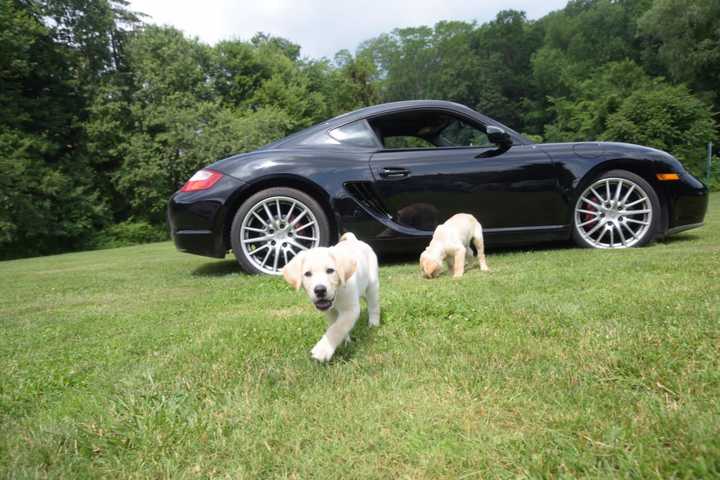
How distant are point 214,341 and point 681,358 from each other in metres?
2.06

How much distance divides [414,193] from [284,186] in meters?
1.35

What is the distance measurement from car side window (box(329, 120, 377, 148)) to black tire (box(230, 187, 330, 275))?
78 cm

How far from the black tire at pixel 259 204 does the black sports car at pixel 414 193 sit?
0.03 ft

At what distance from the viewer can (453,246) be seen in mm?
3971

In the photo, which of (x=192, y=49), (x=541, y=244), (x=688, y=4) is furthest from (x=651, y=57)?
(x=541, y=244)

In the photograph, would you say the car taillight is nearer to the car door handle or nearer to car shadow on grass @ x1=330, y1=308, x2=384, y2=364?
the car door handle

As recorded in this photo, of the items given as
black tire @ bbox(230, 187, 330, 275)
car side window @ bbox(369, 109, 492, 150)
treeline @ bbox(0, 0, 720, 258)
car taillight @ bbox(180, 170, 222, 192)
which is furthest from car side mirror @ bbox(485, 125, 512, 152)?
treeline @ bbox(0, 0, 720, 258)

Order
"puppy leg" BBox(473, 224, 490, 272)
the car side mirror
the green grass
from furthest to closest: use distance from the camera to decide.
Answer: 1. the car side mirror
2. "puppy leg" BBox(473, 224, 490, 272)
3. the green grass

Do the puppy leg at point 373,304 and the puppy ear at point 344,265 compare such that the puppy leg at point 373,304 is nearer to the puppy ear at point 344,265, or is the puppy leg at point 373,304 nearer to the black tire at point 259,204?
the puppy ear at point 344,265

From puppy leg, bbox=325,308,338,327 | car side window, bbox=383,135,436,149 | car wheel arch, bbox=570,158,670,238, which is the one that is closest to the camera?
puppy leg, bbox=325,308,338,327

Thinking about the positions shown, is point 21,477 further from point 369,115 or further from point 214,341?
point 369,115

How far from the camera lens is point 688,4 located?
103ft

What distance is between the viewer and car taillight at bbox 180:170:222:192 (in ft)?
14.5

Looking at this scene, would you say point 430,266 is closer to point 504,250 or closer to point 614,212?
point 504,250
